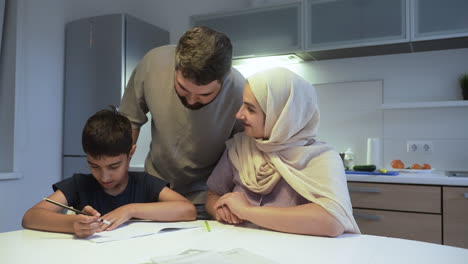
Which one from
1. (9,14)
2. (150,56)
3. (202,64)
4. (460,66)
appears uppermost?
(9,14)

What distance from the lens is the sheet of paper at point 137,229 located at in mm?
1034

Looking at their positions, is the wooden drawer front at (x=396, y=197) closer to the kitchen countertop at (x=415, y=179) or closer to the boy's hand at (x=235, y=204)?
the kitchen countertop at (x=415, y=179)

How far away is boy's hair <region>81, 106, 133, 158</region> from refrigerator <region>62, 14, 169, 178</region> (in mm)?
1781

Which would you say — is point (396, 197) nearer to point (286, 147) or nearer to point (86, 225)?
point (286, 147)

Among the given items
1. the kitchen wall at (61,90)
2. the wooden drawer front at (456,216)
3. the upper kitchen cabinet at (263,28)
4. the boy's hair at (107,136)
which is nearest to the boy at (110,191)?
the boy's hair at (107,136)

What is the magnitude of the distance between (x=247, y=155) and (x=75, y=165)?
232 cm

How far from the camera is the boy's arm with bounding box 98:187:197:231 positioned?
117cm

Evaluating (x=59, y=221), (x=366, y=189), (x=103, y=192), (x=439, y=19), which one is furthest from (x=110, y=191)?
(x=439, y=19)

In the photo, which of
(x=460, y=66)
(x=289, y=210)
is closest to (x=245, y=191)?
(x=289, y=210)

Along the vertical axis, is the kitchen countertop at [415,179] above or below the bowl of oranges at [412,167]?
below

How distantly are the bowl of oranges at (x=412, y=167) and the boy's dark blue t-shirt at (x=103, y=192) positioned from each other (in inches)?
73.6

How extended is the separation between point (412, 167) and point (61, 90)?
2819mm

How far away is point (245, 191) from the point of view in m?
1.37

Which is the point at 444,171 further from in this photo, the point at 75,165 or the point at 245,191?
the point at 75,165
